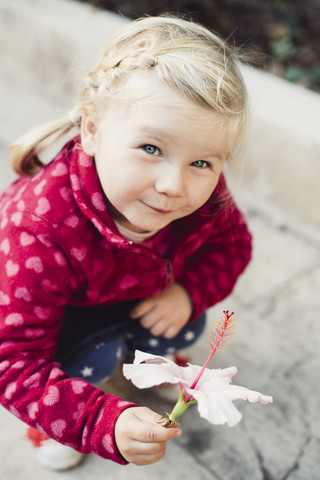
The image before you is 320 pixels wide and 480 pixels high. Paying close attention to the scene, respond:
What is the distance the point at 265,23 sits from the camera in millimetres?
3314

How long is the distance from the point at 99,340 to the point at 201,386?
552 millimetres

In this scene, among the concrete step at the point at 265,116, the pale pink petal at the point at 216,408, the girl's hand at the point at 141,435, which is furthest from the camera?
the concrete step at the point at 265,116

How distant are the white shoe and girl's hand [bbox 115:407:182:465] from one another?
347 mm

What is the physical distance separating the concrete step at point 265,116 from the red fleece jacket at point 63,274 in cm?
80

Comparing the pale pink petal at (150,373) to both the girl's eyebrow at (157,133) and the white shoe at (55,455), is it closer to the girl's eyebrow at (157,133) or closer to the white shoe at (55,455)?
the girl's eyebrow at (157,133)

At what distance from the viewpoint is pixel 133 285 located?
120 cm

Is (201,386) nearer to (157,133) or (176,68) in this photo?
(157,133)

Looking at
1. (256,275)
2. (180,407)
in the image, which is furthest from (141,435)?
(256,275)

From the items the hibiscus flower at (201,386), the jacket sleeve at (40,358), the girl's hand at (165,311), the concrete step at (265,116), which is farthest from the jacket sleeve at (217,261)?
the concrete step at (265,116)

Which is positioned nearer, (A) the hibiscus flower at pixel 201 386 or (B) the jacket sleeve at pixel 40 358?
(A) the hibiscus flower at pixel 201 386

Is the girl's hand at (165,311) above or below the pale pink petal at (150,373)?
below

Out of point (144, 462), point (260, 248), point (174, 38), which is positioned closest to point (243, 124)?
point (174, 38)

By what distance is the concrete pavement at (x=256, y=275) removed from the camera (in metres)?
1.32

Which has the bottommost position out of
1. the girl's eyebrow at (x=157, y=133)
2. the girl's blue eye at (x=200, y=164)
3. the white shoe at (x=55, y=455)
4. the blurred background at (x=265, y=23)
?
the white shoe at (x=55, y=455)
